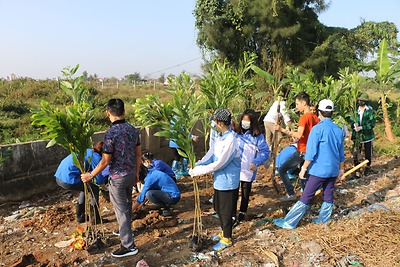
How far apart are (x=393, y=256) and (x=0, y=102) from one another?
14506mm

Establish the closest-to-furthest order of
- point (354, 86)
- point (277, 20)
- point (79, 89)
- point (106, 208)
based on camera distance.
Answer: point (79, 89), point (106, 208), point (354, 86), point (277, 20)

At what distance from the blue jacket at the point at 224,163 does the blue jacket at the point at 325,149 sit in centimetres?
109

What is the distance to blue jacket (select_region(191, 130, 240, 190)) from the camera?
11.7 ft

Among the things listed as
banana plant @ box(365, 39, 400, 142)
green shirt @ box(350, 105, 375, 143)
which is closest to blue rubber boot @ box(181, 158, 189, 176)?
green shirt @ box(350, 105, 375, 143)

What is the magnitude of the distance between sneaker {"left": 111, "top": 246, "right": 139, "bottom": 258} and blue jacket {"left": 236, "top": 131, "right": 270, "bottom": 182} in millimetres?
1705

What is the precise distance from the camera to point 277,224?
447 centimetres

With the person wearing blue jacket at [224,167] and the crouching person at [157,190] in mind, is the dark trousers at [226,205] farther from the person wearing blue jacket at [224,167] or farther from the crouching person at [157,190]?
the crouching person at [157,190]

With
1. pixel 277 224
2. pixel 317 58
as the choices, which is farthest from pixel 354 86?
pixel 317 58

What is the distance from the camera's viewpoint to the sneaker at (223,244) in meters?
3.86

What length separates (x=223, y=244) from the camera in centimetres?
390

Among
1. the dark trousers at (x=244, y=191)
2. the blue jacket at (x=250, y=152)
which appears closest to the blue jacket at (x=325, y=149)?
the blue jacket at (x=250, y=152)

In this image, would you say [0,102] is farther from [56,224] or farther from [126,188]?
[126,188]

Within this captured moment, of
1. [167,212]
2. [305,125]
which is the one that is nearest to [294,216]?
[305,125]

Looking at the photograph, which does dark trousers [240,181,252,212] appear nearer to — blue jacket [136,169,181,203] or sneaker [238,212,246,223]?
sneaker [238,212,246,223]
